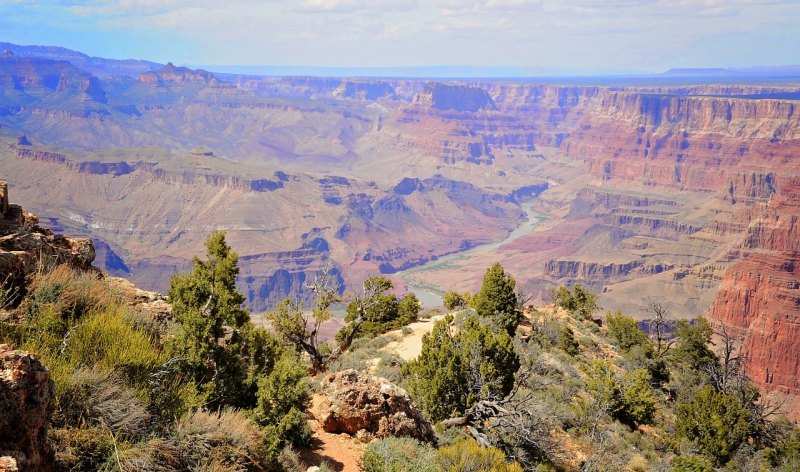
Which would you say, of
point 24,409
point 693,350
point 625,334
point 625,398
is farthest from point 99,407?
point 693,350

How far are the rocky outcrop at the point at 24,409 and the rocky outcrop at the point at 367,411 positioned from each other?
8.74 m

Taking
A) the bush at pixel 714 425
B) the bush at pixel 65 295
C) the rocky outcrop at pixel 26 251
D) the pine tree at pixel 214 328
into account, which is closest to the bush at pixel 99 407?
the bush at pixel 65 295

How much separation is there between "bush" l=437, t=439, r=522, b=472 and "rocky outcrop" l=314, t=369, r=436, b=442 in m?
2.06

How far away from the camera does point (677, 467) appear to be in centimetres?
1867

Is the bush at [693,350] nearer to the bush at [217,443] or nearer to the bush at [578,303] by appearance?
the bush at [578,303]

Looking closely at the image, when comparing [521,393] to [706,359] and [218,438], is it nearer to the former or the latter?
[218,438]

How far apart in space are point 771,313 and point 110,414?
95.7 meters

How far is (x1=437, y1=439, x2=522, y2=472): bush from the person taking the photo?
12.9m

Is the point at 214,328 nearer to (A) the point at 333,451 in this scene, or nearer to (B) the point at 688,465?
(A) the point at 333,451

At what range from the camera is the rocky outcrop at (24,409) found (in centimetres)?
678

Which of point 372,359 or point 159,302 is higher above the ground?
point 159,302

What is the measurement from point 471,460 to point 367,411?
11.6 feet

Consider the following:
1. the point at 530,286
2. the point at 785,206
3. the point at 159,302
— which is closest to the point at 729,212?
the point at 785,206

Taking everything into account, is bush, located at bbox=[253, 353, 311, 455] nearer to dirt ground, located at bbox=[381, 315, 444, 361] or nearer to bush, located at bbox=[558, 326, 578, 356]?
dirt ground, located at bbox=[381, 315, 444, 361]
